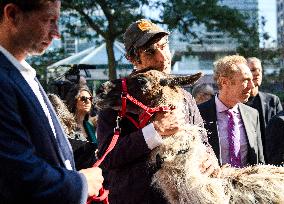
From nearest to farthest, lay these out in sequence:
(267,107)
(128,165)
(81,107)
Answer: (128,165) < (267,107) < (81,107)

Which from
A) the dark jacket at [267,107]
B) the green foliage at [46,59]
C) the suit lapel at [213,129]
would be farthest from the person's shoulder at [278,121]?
the green foliage at [46,59]

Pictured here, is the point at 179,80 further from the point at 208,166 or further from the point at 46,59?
the point at 46,59

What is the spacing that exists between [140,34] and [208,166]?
34.3 inches

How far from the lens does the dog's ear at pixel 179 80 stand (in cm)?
269

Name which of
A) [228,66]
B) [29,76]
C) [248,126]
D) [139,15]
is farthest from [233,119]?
[139,15]

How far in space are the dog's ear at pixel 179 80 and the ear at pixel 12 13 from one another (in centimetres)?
108

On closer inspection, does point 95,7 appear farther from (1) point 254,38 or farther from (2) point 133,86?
(2) point 133,86

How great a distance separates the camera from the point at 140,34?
2926mm

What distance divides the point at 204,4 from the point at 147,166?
17.7m

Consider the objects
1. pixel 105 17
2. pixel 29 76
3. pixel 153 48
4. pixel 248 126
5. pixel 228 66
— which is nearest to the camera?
pixel 29 76

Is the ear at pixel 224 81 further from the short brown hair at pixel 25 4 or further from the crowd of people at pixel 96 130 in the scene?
the short brown hair at pixel 25 4

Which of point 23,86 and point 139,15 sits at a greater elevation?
point 139,15

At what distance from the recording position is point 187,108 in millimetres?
2779

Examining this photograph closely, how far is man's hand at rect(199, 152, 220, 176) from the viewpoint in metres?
2.59
